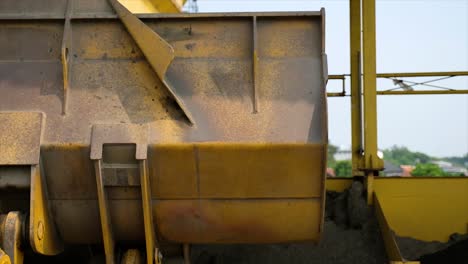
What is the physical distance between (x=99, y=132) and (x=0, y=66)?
929 mm

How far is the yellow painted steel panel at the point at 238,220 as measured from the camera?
14.4ft

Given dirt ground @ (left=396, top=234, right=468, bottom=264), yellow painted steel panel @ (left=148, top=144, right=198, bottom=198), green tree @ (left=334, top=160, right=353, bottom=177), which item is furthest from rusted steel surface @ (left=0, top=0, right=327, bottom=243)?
green tree @ (left=334, top=160, right=353, bottom=177)

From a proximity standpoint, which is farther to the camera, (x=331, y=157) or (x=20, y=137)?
(x=331, y=157)

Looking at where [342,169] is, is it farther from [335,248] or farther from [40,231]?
[40,231]

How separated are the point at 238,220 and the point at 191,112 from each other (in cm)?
85

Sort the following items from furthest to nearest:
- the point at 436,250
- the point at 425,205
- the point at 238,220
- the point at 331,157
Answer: the point at 331,157, the point at 425,205, the point at 436,250, the point at 238,220

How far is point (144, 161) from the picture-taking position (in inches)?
163

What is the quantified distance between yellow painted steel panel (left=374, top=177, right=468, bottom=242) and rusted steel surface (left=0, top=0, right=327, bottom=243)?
325 cm

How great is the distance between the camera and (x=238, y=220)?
4434 millimetres

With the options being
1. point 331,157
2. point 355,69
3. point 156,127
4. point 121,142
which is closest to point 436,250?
point 355,69

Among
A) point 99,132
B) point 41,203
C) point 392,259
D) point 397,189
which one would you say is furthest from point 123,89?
point 397,189

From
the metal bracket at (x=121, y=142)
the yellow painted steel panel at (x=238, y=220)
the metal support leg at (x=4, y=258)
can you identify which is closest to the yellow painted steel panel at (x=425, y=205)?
the yellow painted steel panel at (x=238, y=220)

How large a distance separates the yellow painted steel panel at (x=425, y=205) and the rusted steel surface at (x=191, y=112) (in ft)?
10.7

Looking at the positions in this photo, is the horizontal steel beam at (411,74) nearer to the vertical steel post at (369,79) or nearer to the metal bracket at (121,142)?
the vertical steel post at (369,79)
